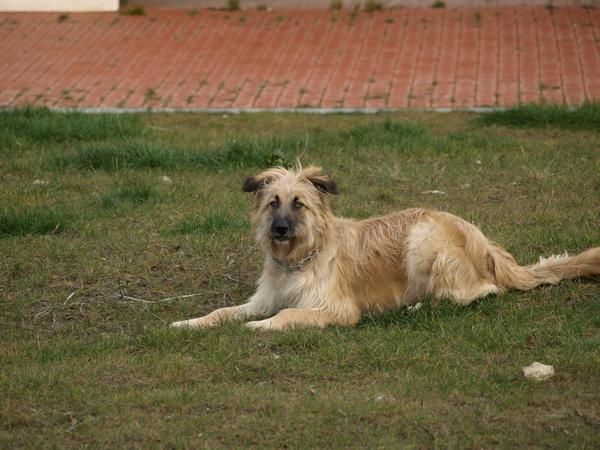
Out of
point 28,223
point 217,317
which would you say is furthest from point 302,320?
point 28,223

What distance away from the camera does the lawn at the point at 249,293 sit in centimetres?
604

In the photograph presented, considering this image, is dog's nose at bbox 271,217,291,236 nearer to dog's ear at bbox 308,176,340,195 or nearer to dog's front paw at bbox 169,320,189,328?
dog's ear at bbox 308,176,340,195

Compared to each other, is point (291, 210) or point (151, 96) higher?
point (291, 210)

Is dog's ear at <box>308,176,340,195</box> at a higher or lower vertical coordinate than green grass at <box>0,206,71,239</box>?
higher

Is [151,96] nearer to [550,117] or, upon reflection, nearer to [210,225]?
[550,117]

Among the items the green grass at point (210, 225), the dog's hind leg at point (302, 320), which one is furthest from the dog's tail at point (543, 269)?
the green grass at point (210, 225)

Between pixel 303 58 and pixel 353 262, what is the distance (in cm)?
844

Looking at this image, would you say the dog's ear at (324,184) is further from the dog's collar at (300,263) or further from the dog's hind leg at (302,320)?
the dog's hind leg at (302,320)

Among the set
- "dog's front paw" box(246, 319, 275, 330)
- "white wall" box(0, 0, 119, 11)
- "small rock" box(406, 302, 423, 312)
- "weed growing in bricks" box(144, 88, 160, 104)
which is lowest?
"weed growing in bricks" box(144, 88, 160, 104)

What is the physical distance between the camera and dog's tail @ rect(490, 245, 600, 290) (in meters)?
8.13

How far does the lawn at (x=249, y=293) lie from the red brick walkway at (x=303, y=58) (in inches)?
44.3

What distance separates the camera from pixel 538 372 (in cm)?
657

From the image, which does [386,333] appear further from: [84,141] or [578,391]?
[84,141]

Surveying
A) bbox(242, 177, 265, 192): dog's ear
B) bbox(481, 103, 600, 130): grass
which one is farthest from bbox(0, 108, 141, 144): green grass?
bbox(242, 177, 265, 192): dog's ear
